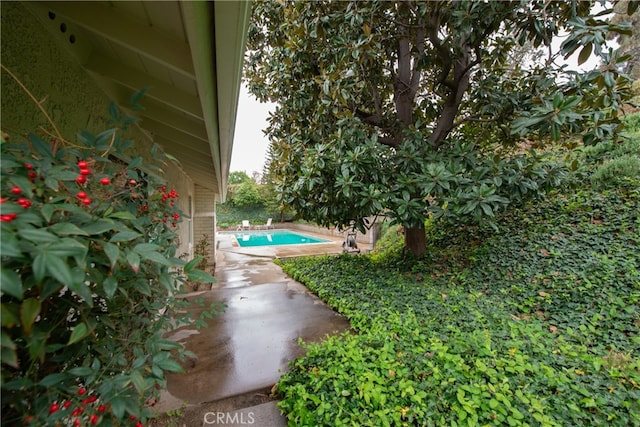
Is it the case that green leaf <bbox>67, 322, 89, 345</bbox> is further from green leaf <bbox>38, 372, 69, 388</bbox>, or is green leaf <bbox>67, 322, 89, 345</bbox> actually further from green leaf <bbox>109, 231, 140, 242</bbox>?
green leaf <bbox>109, 231, 140, 242</bbox>

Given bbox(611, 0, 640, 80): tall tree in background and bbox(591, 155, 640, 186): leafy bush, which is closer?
bbox(591, 155, 640, 186): leafy bush

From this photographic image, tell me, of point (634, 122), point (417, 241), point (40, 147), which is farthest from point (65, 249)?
point (634, 122)

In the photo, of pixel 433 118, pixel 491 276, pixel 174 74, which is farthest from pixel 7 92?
pixel 433 118

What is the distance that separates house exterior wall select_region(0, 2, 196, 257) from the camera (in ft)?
4.28

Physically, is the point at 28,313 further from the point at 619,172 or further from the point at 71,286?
the point at 619,172

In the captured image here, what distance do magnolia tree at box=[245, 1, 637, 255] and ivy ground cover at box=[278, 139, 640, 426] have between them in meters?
1.11

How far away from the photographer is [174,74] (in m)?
1.92

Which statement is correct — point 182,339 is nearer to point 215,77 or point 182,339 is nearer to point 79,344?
point 79,344

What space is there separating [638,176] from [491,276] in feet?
11.8

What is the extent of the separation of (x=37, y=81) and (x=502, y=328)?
191 inches

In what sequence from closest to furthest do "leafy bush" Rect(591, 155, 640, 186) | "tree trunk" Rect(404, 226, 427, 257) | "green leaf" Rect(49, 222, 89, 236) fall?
1. "green leaf" Rect(49, 222, 89, 236)
2. "leafy bush" Rect(591, 155, 640, 186)
3. "tree trunk" Rect(404, 226, 427, 257)

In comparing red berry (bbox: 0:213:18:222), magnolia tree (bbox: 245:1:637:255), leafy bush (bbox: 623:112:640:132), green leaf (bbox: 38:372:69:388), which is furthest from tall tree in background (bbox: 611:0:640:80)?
green leaf (bbox: 38:372:69:388)

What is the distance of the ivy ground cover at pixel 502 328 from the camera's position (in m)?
2.23

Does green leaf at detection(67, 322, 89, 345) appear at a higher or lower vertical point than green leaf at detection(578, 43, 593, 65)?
lower
